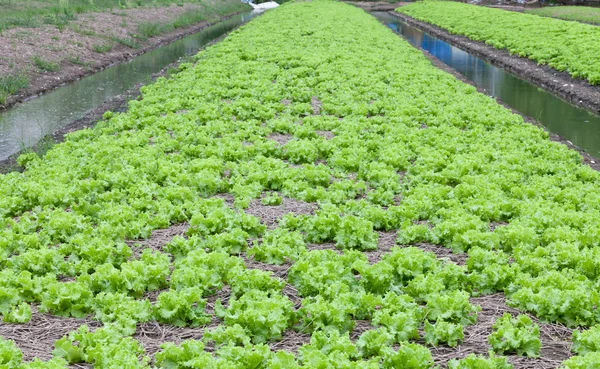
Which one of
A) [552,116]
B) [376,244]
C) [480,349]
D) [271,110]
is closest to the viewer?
[480,349]

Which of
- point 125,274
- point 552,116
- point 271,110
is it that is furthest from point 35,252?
point 552,116

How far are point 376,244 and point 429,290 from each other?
1.58m

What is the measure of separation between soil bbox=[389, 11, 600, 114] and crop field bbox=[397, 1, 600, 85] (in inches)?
11.2

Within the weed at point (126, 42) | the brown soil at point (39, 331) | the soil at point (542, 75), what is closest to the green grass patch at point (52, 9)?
the weed at point (126, 42)

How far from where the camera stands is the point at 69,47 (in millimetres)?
27031

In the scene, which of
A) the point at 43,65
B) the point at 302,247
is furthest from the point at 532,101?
the point at 43,65

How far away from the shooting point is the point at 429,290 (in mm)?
6605

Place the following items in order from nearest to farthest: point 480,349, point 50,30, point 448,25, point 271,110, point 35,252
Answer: point 480,349, point 35,252, point 271,110, point 50,30, point 448,25

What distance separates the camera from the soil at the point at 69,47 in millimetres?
22125

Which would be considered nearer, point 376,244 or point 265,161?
point 376,244

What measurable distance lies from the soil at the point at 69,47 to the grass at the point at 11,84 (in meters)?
0.16

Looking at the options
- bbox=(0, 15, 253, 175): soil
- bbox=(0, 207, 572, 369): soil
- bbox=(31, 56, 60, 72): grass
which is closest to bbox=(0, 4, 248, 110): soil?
bbox=(31, 56, 60, 72): grass

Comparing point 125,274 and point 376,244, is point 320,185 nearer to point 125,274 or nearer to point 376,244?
point 376,244

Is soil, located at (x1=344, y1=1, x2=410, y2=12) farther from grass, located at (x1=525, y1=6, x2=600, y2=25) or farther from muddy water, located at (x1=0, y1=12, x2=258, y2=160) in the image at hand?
muddy water, located at (x1=0, y1=12, x2=258, y2=160)
